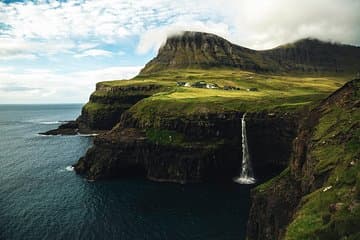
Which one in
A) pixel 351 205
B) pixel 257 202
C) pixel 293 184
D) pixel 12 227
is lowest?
pixel 12 227

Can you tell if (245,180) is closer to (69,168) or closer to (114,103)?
(69,168)

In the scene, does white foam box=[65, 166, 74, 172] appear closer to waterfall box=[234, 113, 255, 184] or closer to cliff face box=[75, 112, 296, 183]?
cliff face box=[75, 112, 296, 183]

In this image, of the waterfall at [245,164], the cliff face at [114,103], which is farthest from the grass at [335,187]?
the cliff face at [114,103]

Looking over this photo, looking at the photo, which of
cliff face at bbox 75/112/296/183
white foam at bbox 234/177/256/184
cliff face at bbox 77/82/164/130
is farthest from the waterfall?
cliff face at bbox 77/82/164/130

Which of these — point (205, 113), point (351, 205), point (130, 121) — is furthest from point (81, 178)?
point (351, 205)

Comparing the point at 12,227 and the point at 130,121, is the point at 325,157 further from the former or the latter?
the point at 130,121

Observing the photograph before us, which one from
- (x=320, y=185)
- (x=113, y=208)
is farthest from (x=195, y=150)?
(x=320, y=185)
